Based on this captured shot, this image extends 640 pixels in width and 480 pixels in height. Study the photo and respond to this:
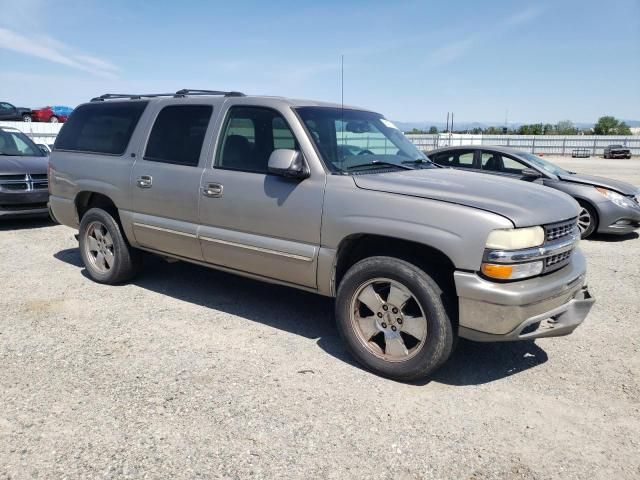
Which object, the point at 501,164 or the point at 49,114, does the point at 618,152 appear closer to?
the point at 501,164

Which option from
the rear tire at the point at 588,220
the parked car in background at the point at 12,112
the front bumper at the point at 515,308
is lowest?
the rear tire at the point at 588,220

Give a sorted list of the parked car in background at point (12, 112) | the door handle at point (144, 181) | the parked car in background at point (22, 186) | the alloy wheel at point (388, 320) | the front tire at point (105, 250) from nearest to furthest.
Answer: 1. the alloy wheel at point (388, 320)
2. the door handle at point (144, 181)
3. the front tire at point (105, 250)
4. the parked car in background at point (22, 186)
5. the parked car in background at point (12, 112)

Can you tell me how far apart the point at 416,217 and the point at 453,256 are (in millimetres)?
353

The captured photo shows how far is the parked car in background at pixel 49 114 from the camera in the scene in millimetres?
33000

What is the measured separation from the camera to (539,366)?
3.84 metres

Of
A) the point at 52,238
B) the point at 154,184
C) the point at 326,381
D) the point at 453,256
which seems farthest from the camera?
the point at 52,238

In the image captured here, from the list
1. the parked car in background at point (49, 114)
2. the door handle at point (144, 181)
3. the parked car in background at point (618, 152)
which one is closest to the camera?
the door handle at point (144, 181)

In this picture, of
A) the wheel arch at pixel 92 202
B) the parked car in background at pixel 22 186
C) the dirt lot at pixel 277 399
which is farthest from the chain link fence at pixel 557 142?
the dirt lot at pixel 277 399

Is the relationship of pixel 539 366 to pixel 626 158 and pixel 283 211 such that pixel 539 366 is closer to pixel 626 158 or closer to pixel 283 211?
pixel 283 211

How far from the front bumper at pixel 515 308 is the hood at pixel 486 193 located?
1.28 feet

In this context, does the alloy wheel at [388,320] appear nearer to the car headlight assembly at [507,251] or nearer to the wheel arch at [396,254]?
the wheel arch at [396,254]

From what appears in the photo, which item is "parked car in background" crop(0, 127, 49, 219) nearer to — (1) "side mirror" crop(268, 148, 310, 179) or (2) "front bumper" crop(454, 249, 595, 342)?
(1) "side mirror" crop(268, 148, 310, 179)

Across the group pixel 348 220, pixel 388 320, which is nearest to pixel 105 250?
pixel 348 220

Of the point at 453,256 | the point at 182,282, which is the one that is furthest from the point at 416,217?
the point at 182,282
